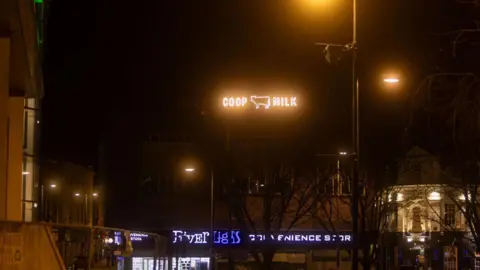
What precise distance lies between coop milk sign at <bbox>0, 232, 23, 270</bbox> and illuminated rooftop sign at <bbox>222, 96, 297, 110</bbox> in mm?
39172

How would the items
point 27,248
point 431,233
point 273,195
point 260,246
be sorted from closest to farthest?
point 27,248
point 260,246
point 273,195
point 431,233

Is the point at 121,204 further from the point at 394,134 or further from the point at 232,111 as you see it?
the point at 394,134

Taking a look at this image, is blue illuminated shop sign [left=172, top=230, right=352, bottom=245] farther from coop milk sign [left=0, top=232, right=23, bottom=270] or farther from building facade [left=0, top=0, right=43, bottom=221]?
coop milk sign [left=0, top=232, right=23, bottom=270]

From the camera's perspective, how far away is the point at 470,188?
3678 centimetres

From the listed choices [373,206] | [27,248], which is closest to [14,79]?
[27,248]

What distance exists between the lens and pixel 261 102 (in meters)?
48.0

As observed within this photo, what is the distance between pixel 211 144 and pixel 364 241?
1250 cm

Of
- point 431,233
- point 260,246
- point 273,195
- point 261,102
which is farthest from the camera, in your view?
point 431,233

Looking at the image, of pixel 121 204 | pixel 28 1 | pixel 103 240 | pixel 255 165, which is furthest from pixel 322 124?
pixel 28 1

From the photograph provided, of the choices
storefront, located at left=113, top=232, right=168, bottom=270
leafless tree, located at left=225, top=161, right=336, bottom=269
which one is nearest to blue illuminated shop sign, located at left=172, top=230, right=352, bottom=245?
leafless tree, located at left=225, top=161, right=336, bottom=269

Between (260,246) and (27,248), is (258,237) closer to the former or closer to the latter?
(260,246)

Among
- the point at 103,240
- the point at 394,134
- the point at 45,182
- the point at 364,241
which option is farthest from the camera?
the point at 45,182

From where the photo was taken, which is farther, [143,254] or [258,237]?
[258,237]

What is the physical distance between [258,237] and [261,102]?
Result: 13908 mm
